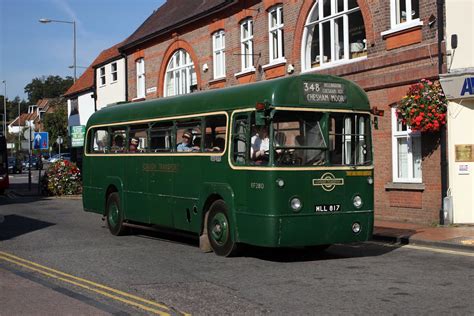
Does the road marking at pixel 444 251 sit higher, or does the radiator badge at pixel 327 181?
the radiator badge at pixel 327 181

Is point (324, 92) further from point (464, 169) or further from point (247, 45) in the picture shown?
point (247, 45)

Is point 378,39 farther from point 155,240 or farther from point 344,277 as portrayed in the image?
point 344,277

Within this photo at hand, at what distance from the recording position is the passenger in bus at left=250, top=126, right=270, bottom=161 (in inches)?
382

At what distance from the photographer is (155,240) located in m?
13.2

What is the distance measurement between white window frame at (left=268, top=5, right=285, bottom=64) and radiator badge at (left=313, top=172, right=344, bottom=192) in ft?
37.6

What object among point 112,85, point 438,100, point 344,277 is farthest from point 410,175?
point 112,85

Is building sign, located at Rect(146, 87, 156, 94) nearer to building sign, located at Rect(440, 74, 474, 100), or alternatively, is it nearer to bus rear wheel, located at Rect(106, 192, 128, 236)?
bus rear wheel, located at Rect(106, 192, 128, 236)

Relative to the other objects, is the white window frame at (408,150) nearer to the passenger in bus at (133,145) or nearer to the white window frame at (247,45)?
the passenger in bus at (133,145)

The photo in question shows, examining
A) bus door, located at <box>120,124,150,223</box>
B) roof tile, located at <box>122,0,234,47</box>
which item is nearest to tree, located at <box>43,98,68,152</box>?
roof tile, located at <box>122,0,234,47</box>

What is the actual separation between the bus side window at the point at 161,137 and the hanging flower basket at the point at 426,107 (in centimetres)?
595

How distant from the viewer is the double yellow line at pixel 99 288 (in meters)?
6.96

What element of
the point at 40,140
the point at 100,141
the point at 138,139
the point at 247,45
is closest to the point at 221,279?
the point at 138,139

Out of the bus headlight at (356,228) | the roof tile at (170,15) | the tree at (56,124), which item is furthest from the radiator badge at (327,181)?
the tree at (56,124)

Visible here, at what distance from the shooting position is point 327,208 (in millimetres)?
9875
